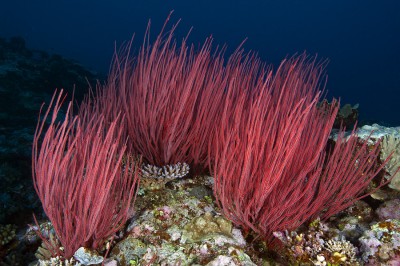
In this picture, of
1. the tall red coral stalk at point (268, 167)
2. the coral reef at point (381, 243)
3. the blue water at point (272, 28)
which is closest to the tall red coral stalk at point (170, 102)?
the tall red coral stalk at point (268, 167)

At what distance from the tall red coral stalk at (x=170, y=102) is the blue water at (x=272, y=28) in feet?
221

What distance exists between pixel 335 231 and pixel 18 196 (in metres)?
3.77

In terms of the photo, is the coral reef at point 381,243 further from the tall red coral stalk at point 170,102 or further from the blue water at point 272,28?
the blue water at point 272,28

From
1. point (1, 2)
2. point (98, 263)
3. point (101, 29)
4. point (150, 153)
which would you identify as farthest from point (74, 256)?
point (101, 29)

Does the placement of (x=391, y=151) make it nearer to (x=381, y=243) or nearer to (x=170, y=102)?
(x=381, y=243)

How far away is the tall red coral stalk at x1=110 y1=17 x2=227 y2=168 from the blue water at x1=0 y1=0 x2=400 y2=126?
67.4 meters

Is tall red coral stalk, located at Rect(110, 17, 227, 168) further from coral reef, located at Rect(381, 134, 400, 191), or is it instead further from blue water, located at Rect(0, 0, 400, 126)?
blue water, located at Rect(0, 0, 400, 126)

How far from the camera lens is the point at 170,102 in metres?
3.09

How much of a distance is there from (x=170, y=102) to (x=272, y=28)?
149 m

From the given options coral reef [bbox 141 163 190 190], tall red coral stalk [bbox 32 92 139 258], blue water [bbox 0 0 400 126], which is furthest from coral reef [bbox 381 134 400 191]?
blue water [bbox 0 0 400 126]

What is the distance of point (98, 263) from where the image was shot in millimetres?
2213

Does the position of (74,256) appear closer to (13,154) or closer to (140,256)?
Result: (140,256)

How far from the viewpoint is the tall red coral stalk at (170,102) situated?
9.52 feet

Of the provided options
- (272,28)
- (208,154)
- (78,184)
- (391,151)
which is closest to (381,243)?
(391,151)
